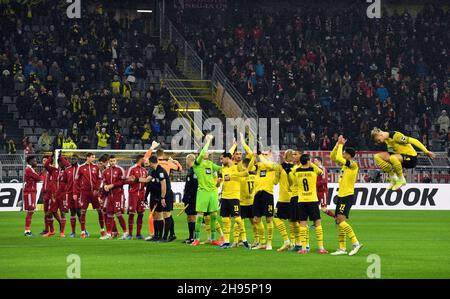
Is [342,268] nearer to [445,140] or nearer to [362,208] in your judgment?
[362,208]

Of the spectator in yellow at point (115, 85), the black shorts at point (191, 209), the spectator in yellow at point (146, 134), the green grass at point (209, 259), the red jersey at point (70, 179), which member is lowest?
the green grass at point (209, 259)

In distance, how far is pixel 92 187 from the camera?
89.5 feet

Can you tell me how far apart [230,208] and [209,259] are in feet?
9.45

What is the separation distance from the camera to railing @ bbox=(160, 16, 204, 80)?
172 ft

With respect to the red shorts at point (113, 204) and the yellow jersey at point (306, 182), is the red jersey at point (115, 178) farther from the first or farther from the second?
the yellow jersey at point (306, 182)

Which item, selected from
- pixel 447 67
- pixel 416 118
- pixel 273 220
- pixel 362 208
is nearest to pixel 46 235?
pixel 273 220

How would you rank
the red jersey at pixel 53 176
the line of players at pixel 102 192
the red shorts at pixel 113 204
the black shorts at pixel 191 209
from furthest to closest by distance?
1. the red jersey at pixel 53 176
2. the red shorts at pixel 113 204
3. the line of players at pixel 102 192
4. the black shorts at pixel 191 209

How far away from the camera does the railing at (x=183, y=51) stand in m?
52.3

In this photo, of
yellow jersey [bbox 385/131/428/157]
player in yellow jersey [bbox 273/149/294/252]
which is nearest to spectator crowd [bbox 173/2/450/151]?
player in yellow jersey [bbox 273/149/294/252]

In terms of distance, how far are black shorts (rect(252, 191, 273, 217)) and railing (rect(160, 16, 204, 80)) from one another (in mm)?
28174

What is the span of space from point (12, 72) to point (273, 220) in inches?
996

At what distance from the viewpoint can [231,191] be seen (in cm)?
2384

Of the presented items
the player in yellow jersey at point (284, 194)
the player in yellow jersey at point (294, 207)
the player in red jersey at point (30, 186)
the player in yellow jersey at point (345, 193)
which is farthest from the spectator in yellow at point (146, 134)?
the player in yellow jersey at point (345, 193)

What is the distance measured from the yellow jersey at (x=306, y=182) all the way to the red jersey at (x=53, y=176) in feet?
26.3
